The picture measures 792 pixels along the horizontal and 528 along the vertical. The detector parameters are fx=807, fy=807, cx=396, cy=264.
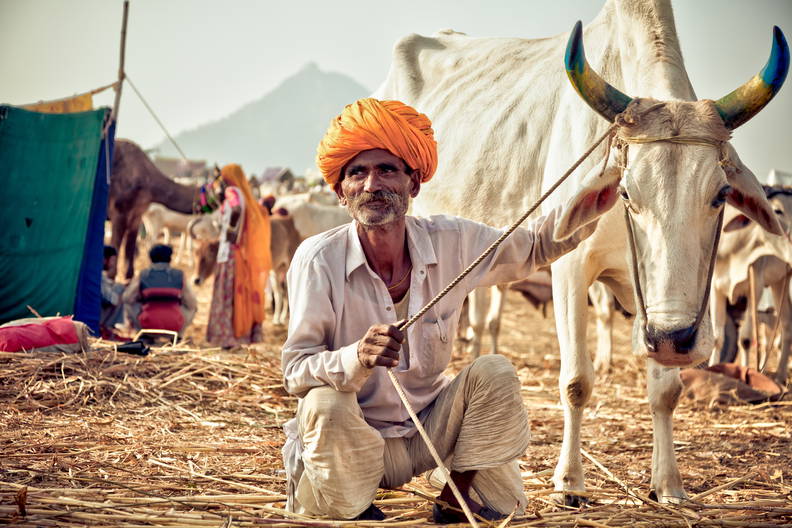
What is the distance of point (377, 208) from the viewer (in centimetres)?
288

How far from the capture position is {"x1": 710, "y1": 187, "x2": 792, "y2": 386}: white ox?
24.9 feet

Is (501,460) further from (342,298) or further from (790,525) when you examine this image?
(790,525)

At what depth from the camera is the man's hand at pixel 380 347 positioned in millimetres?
2467

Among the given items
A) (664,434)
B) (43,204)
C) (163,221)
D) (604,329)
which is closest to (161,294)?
(43,204)

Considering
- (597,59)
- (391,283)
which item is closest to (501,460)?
(391,283)

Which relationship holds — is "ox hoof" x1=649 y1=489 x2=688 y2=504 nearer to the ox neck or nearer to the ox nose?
the ox nose

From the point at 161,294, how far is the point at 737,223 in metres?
5.43

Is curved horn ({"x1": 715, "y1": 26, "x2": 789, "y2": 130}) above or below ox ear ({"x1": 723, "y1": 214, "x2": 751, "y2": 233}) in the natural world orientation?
below

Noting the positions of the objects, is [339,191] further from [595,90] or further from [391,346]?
[595,90]

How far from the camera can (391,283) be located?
2.97 metres

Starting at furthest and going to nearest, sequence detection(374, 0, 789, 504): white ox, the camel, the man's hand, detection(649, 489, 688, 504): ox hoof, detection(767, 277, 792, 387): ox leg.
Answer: the camel → detection(767, 277, 792, 387): ox leg → detection(649, 489, 688, 504): ox hoof → detection(374, 0, 789, 504): white ox → the man's hand

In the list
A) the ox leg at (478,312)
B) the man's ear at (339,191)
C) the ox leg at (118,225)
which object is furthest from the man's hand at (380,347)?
the ox leg at (118,225)

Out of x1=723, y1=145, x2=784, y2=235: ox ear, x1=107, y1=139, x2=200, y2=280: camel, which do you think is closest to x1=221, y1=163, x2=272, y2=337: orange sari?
x1=107, y1=139, x2=200, y2=280: camel

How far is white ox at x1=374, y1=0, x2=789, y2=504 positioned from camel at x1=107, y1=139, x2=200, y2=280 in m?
8.87
